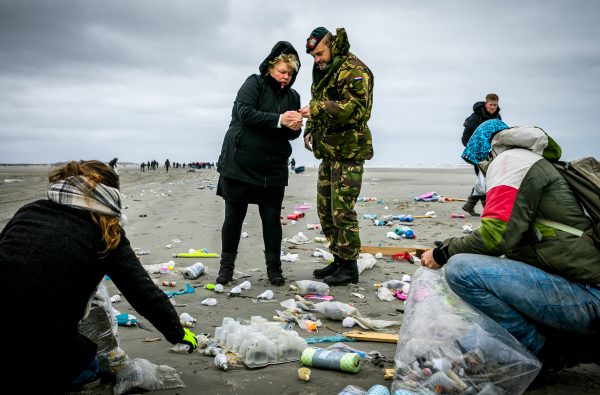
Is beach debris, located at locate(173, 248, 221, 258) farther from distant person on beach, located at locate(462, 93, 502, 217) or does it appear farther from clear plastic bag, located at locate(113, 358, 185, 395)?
distant person on beach, located at locate(462, 93, 502, 217)

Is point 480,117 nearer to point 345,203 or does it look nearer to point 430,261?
point 345,203

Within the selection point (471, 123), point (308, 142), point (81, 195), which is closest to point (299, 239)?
point (308, 142)

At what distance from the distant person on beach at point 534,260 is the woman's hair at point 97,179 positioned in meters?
1.65

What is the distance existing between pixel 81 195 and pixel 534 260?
2138 millimetres

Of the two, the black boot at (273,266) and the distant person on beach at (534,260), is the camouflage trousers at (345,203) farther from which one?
the distant person on beach at (534,260)

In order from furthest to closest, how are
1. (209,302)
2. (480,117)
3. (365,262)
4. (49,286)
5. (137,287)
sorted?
(480,117), (365,262), (209,302), (137,287), (49,286)

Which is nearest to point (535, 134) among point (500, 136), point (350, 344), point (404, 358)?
point (500, 136)

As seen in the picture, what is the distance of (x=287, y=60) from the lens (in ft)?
14.4

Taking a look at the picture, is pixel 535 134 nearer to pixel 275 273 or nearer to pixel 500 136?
pixel 500 136

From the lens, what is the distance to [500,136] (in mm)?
2479

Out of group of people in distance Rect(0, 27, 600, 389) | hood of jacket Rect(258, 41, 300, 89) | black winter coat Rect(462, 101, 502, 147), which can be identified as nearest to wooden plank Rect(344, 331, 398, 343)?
group of people in distance Rect(0, 27, 600, 389)

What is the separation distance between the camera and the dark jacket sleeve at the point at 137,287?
213cm

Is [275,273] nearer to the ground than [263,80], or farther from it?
nearer to the ground

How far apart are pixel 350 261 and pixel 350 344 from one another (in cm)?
154
